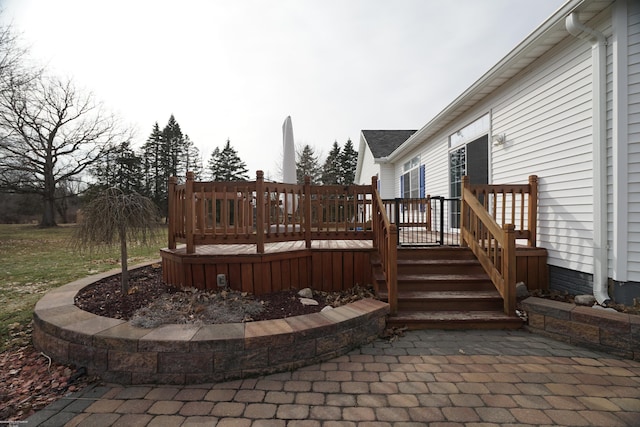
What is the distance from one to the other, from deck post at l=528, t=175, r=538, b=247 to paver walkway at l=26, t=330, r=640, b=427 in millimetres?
2005

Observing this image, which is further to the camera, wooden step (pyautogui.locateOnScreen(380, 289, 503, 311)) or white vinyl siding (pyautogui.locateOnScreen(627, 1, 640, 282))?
wooden step (pyautogui.locateOnScreen(380, 289, 503, 311))

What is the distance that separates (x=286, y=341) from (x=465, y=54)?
855 cm

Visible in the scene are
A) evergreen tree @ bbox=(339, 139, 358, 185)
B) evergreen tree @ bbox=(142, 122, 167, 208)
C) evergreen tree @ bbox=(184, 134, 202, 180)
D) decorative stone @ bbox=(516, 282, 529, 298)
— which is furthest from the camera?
evergreen tree @ bbox=(339, 139, 358, 185)

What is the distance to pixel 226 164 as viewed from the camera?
33.3m

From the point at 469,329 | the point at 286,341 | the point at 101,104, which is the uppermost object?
the point at 101,104

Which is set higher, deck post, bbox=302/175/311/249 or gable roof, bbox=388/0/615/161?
gable roof, bbox=388/0/615/161

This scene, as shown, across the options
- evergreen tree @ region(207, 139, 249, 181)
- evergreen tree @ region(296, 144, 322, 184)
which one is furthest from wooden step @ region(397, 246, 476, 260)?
evergreen tree @ region(207, 139, 249, 181)

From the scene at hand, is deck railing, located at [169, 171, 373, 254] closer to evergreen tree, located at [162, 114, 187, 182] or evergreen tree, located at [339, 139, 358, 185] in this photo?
evergreen tree, located at [162, 114, 187, 182]

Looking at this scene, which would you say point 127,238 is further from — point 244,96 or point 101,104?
point 101,104

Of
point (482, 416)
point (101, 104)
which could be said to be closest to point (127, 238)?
point (482, 416)

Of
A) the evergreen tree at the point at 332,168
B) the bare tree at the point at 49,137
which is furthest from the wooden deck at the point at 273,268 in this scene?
the evergreen tree at the point at 332,168

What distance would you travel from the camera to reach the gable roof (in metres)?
3.30

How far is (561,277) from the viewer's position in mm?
3932

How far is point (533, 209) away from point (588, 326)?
6.57 feet
